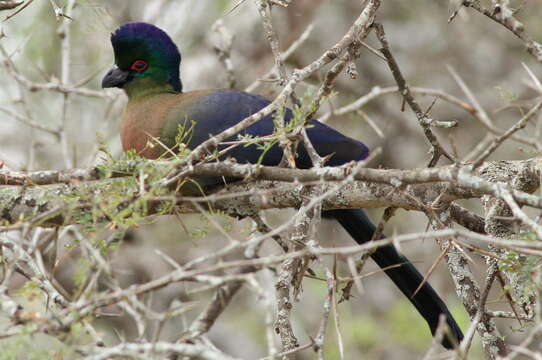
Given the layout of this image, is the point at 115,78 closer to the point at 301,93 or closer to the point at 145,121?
the point at 145,121

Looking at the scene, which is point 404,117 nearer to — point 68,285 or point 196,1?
point 196,1

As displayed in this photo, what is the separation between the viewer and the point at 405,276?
141 inches

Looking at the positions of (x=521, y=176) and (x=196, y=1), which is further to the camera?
(x=196, y=1)

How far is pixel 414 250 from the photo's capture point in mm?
6441

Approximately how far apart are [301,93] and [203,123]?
2478 millimetres

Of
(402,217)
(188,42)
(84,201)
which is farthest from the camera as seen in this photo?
(402,217)

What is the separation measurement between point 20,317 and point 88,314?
0.19 m

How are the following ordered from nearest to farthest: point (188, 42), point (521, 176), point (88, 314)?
point (88, 314) → point (521, 176) → point (188, 42)

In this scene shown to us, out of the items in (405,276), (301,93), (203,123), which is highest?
(301,93)

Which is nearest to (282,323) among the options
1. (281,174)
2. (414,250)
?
(281,174)

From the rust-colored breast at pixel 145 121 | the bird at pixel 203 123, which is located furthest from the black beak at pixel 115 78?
the rust-colored breast at pixel 145 121

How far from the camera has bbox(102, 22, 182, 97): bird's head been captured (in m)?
4.31

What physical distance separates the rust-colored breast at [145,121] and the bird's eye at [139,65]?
0.20m

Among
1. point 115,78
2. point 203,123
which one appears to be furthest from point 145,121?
point 115,78
